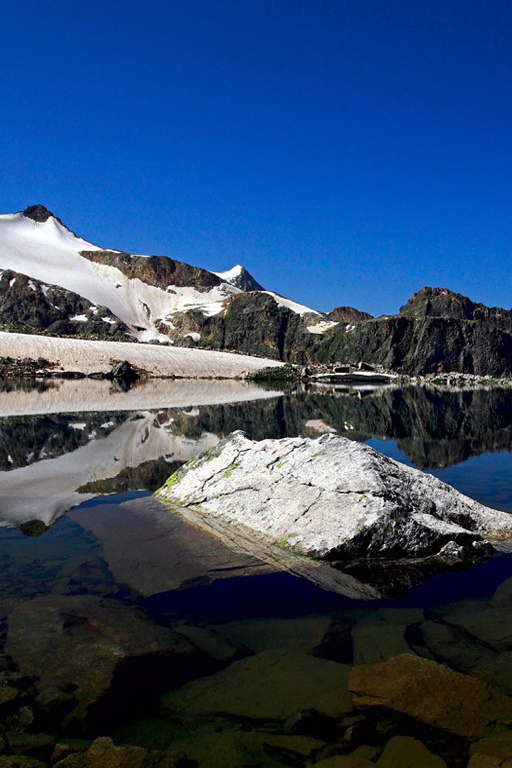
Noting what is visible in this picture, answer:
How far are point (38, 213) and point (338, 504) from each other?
519 ft

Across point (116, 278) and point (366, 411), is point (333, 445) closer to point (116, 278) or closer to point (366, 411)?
point (366, 411)

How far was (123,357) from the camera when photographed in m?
59.6

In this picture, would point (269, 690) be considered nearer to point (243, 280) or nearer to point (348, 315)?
point (348, 315)

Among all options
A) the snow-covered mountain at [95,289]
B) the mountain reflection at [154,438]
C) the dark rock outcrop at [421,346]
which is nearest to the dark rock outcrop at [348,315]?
the snow-covered mountain at [95,289]

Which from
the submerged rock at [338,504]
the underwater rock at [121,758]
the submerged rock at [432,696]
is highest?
the submerged rock at [338,504]

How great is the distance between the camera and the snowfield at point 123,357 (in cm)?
5562

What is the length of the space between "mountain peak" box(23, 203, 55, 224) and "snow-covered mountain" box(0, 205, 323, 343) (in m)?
1.04

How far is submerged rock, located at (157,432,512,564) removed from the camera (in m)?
5.71

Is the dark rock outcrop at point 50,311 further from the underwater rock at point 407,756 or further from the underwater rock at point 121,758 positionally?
the underwater rock at point 407,756

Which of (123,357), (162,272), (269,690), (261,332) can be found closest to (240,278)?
(162,272)

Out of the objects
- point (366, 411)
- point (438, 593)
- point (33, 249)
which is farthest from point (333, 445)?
point (33, 249)

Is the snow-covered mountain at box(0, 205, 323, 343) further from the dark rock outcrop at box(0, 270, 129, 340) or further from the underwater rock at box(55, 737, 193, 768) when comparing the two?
the underwater rock at box(55, 737, 193, 768)

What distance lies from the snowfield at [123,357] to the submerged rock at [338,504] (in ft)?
163

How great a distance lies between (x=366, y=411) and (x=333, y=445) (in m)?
17.3
